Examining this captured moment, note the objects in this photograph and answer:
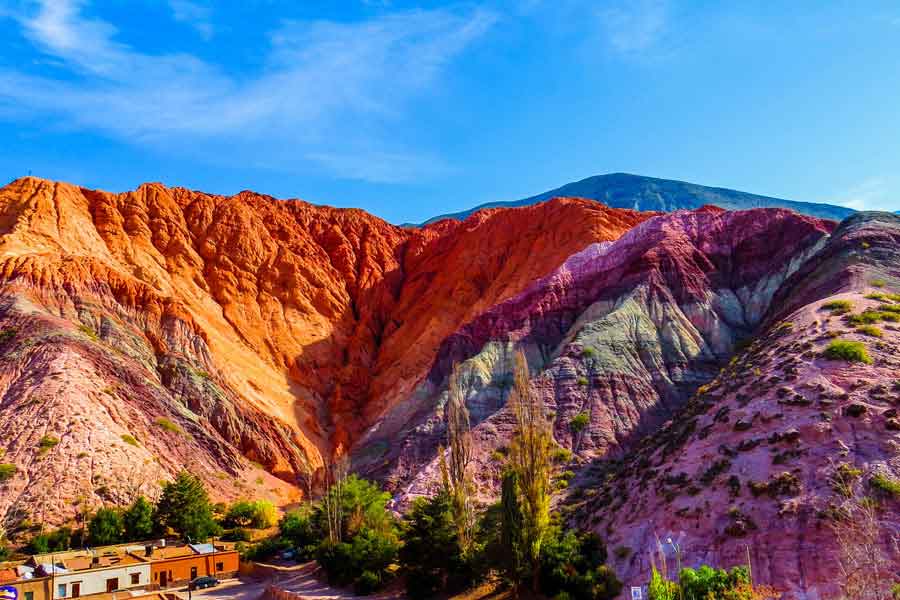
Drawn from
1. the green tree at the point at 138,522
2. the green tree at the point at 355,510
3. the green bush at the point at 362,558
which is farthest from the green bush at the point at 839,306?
the green tree at the point at 138,522

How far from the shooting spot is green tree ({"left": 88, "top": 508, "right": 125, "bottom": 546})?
1950 inches

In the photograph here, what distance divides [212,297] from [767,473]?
259ft

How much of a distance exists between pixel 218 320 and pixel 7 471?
40532 millimetres

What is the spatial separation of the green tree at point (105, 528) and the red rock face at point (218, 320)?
10.3 ft

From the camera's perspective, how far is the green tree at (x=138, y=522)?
169 ft

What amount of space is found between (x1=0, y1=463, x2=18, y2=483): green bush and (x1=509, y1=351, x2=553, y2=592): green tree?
1513 inches

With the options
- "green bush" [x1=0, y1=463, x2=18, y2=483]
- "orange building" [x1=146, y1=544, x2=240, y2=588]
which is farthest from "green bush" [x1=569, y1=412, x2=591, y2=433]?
"green bush" [x1=0, y1=463, x2=18, y2=483]

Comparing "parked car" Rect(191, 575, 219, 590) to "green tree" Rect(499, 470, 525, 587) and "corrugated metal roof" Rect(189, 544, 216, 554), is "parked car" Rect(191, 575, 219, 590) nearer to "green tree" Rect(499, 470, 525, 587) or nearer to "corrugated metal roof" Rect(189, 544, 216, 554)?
"corrugated metal roof" Rect(189, 544, 216, 554)

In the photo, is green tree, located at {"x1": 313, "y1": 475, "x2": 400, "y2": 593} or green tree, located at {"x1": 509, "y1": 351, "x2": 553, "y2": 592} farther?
green tree, located at {"x1": 313, "y1": 475, "x2": 400, "y2": 593}

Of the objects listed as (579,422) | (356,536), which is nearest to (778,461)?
(579,422)

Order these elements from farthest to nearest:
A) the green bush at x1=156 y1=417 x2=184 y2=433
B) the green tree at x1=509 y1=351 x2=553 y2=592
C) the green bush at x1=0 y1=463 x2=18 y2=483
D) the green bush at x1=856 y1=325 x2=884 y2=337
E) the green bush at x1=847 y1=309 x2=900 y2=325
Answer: the green bush at x1=156 y1=417 x2=184 y2=433, the green bush at x1=0 y1=463 x2=18 y2=483, the green bush at x1=847 y1=309 x2=900 y2=325, the green bush at x1=856 y1=325 x2=884 y2=337, the green tree at x1=509 y1=351 x2=553 y2=592

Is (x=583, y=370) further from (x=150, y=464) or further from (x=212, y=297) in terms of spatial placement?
(x=212, y=297)

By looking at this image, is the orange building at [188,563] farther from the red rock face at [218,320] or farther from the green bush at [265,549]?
the red rock face at [218,320]

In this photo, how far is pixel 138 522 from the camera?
51750mm
